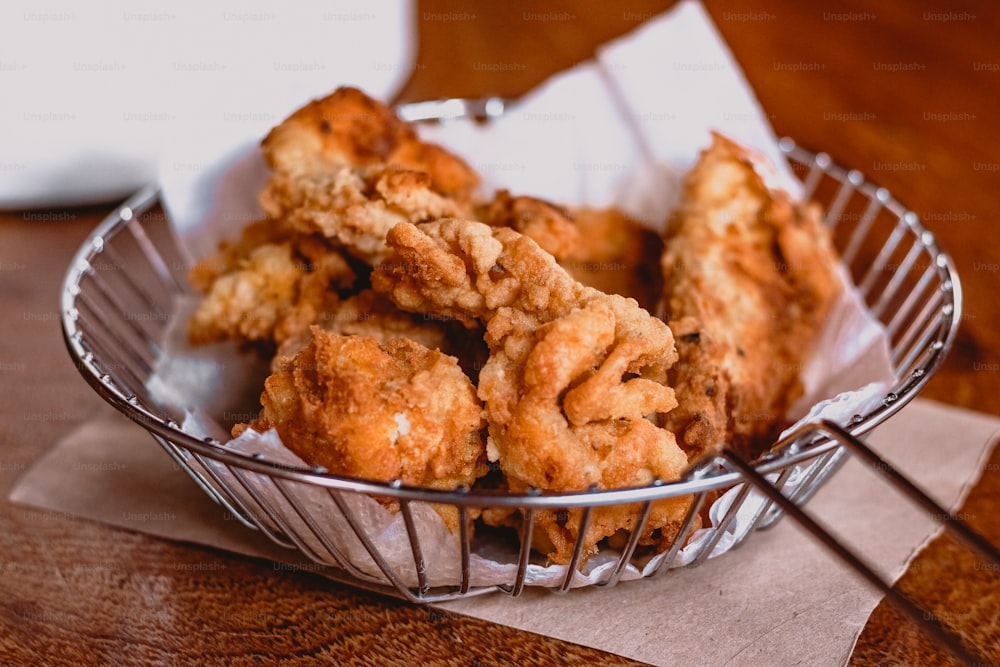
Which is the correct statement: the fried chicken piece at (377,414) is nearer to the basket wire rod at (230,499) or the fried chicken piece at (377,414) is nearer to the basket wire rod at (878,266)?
the basket wire rod at (230,499)

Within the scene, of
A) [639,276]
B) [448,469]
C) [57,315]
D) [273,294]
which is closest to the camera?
[448,469]

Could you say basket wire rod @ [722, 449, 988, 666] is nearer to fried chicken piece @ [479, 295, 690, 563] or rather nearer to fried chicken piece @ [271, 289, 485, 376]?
fried chicken piece @ [479, 295, 690, 563]

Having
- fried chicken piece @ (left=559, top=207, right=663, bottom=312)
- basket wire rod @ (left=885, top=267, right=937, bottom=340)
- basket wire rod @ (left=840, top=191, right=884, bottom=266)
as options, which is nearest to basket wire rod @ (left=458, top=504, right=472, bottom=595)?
fried chicken piece @ (left=559, top=207, right=663, bottom=312)

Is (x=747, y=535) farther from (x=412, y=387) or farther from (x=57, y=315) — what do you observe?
(x=57, y=315)

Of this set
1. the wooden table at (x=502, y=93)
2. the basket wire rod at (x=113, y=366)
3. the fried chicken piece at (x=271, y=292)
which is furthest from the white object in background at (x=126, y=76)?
the basket wire rod at (x=113, y=366)

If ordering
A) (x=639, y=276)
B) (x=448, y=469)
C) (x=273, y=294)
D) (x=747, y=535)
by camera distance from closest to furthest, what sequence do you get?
(x=448, y=469) → (x=747, y=535) → (x=273, y=294) → (x=639, y=276)

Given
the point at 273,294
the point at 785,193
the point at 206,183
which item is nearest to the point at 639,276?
the point at 785,193
